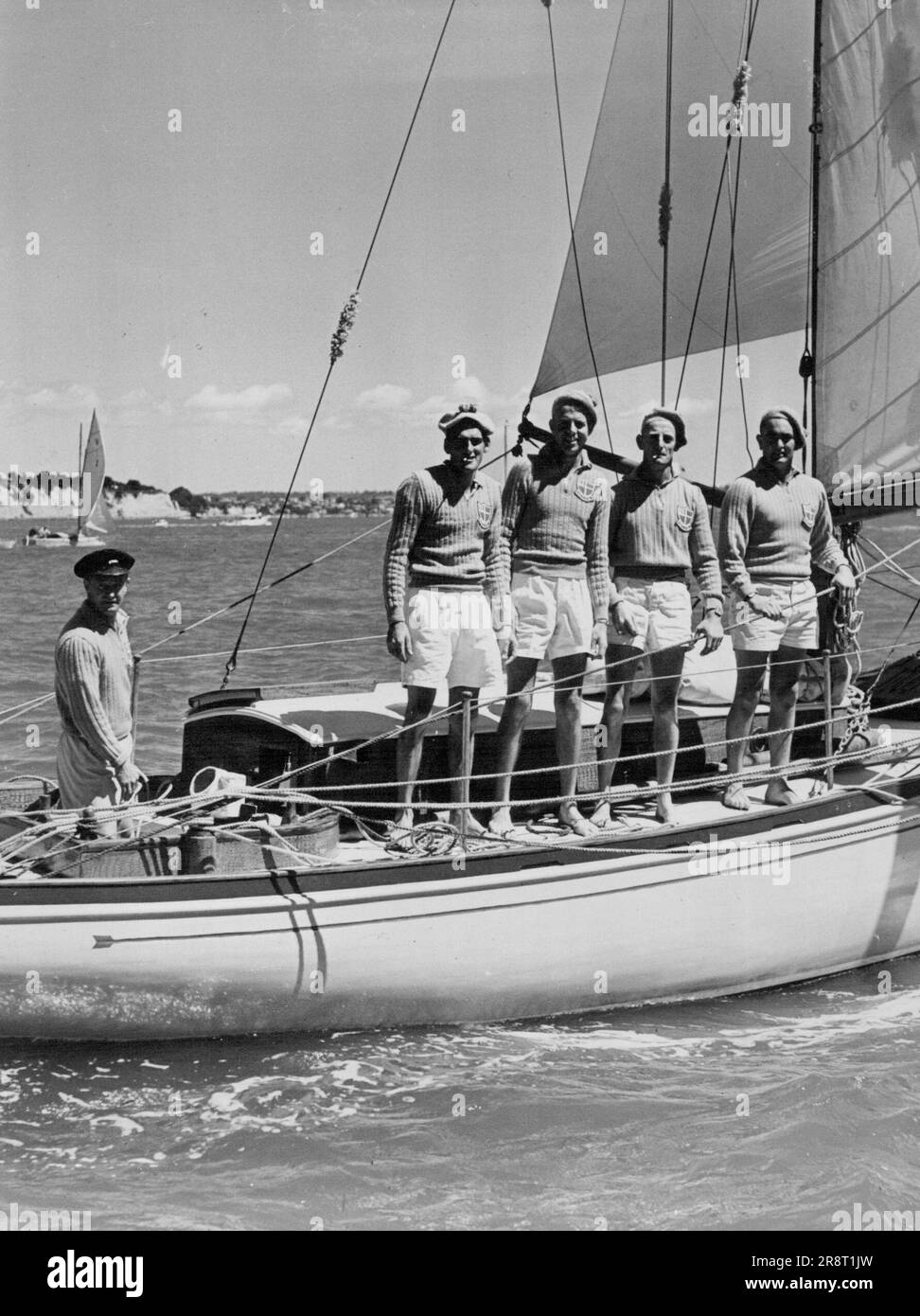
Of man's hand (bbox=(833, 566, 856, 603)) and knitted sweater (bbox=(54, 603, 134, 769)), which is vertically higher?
man's hand (bbox=(833, 566, 856, 603))

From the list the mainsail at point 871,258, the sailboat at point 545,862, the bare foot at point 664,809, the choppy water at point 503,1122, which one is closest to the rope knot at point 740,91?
the sailboat at point 545,862

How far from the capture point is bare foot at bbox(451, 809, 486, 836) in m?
7.05

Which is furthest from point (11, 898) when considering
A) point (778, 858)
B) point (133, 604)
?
point (133, 604)

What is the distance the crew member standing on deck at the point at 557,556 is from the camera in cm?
708

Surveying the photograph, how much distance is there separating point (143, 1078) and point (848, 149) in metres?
6.59

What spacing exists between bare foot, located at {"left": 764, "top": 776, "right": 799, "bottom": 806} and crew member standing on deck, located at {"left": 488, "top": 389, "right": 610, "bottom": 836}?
138 cm

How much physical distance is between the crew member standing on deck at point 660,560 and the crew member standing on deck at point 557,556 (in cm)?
20

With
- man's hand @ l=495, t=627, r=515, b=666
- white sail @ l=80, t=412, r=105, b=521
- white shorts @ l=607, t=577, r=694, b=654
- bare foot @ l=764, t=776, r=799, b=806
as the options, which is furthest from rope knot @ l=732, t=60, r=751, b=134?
white sail @ l=80, t=412, r=105, b=521

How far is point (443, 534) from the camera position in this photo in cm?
693

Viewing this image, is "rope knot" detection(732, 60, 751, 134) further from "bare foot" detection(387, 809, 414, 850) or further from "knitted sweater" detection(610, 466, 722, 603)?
"bare foot" detection(387, 809, 414, 850)

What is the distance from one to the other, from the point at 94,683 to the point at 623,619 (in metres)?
2.50

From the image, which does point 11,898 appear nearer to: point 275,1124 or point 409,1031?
point 275,1124

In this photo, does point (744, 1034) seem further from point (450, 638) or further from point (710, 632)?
point (450, 638)

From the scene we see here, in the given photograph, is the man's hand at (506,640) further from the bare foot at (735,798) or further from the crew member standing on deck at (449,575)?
the bare foot at (735,798)
